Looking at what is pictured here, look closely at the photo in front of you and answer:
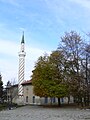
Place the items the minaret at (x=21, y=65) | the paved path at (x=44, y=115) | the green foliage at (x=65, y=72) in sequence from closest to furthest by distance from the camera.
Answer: the paved path at (x=44, y=115)
the green foliage at (x=65, y=72)
the minaret at (x=21, y=65)

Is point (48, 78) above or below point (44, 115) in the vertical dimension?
above

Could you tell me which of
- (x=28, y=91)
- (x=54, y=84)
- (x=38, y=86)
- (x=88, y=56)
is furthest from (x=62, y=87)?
(x=28, y=91)

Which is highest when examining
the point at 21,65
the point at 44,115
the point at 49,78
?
the point at 21,65

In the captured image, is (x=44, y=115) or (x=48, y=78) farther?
(x=48, y=78)

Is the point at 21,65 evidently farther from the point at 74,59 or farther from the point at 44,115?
the point at 44,115

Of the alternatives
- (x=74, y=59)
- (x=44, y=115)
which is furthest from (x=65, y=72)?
(x=44, y=115)

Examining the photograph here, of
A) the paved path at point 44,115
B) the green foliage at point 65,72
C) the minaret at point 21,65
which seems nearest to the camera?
the paved path at point 44,115

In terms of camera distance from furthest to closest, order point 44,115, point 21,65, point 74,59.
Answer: point 21,65, point 74,59, point 44,115

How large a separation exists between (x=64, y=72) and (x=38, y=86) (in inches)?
286

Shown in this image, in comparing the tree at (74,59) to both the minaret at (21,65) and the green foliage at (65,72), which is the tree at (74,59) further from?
the minaret at (21,65)

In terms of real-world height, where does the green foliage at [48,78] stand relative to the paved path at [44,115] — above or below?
above

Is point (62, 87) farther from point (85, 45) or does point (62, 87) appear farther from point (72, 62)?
point (85, 45)

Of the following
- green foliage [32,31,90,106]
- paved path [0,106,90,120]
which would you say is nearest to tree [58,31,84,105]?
green foliage [32,31,90,106]

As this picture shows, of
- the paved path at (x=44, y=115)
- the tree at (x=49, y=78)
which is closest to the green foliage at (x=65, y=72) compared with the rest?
the tree at (x=49, y=78)
